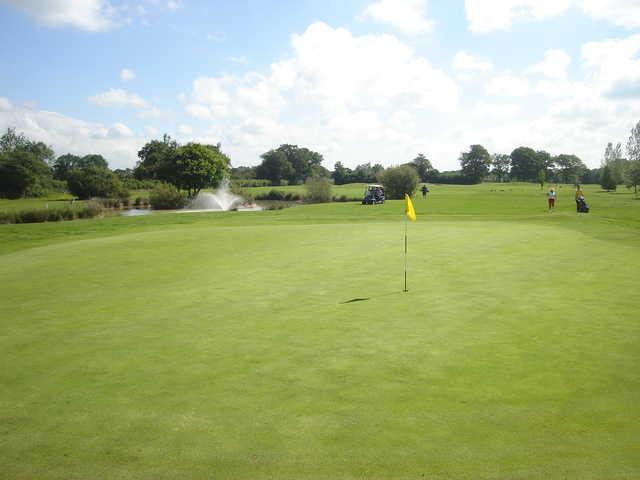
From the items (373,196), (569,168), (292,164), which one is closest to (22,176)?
(373,196)

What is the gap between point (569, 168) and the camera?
163m

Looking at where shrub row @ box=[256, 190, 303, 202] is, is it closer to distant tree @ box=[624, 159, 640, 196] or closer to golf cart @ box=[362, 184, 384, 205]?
golf cart @ box=[362, 184, 384, 205]

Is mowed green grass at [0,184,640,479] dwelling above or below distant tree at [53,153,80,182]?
below

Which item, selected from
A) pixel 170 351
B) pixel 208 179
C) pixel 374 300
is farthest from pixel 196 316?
pixel 208 179

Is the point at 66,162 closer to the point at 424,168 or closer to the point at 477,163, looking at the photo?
the point at 424,168

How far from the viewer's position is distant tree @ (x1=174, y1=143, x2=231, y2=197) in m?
64.1

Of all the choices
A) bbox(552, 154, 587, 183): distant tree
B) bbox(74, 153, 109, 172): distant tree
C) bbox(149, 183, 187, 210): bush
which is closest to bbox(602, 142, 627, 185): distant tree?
bbox(552, 154, 587, 183): distant tree

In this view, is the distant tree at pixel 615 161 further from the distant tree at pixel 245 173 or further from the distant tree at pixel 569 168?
the distant tree at pixel 245 173

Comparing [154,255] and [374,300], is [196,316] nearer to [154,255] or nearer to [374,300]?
[374,300]

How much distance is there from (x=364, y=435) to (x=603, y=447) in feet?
6.67

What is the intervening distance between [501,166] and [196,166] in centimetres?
14096

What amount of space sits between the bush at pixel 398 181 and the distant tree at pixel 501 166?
116283mm

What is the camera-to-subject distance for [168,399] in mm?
5211

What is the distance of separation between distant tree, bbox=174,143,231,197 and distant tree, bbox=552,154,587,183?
440 feet
